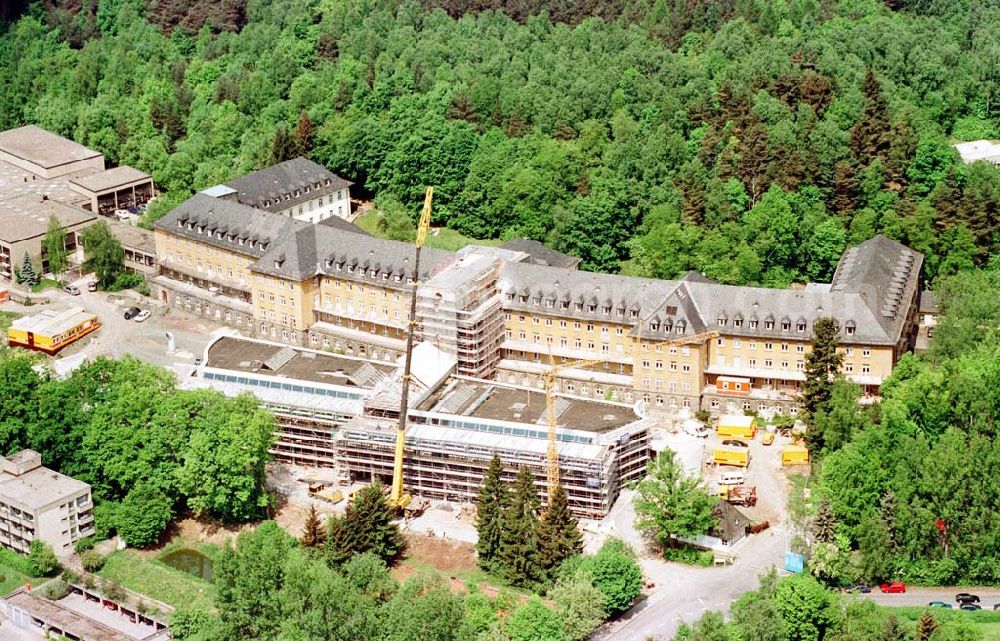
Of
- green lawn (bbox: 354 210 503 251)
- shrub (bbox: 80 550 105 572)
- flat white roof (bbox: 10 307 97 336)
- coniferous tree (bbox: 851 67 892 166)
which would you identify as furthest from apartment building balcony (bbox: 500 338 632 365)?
flat white roof (bbox: 10 307 97 336)

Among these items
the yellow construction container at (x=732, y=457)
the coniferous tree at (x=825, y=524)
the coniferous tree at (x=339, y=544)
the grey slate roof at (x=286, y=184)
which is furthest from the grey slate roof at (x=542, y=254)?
the coniferous tree at (x=825, y=524)

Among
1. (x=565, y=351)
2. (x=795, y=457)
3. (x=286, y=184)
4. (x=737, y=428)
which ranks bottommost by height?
(x=795, y=457)

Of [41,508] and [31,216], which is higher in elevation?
[31,216]

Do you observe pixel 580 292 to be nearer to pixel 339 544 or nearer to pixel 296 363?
pixel 296 363

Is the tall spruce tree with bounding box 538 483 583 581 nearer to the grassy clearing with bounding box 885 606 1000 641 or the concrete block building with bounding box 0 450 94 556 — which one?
the grassy clearing with bounding box 885 606 1000 641

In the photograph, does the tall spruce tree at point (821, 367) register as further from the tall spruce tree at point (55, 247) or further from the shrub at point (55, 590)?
the tall spruce tree at point (55, 247)

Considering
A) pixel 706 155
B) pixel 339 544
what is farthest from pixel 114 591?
pixel 706 155

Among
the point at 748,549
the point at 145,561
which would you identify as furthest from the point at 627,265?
the point at 145,561
